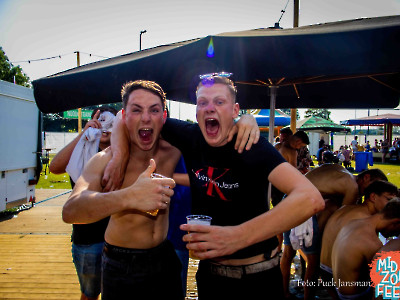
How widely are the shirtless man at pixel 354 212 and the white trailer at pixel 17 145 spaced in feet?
23.3

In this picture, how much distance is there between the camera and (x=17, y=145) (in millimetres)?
6992

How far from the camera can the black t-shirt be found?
5.53 ft

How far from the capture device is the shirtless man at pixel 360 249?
2582 mm

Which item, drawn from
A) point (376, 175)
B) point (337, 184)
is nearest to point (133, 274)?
point (337, 184)

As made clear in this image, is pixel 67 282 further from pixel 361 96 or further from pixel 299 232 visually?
pixel 361 96

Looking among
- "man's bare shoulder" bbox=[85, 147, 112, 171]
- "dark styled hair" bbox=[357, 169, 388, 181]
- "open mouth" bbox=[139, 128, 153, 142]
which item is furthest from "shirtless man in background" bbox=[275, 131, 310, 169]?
"man's bare shoulder" bbox=[85, 147, 112, 171]

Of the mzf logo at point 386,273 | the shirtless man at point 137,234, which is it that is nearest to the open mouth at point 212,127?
the shirtless man at point 137,234

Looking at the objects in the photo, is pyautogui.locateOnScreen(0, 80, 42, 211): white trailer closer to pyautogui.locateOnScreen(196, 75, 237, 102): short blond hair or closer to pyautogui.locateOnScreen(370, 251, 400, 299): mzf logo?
pyautogui.locateOnScreen(196, 75, 237, 102): short blond hair

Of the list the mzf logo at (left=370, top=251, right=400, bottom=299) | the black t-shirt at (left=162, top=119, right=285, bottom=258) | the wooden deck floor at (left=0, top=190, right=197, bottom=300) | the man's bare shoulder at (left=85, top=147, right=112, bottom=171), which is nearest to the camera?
the black t-shirt at (left=162, top=119, right=285, bottom=258)

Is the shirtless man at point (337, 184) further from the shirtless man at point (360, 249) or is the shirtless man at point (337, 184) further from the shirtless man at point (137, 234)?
the shirtless man at point (137, 234)

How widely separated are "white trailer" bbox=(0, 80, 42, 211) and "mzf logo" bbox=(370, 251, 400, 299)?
7.54m

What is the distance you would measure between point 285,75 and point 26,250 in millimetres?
5454

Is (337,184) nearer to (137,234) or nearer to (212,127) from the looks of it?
(212,127)

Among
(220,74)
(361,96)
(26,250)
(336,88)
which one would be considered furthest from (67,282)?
(361,96)
